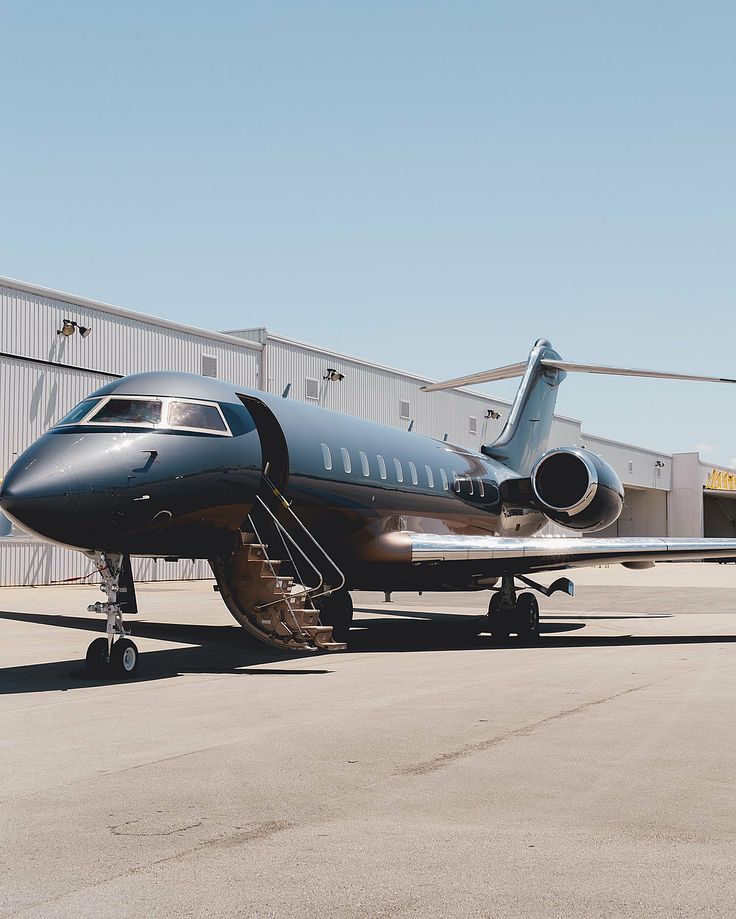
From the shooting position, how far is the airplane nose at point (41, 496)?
427 inches

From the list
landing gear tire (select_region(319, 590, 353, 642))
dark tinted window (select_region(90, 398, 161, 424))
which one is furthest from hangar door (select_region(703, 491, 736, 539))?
dark tinted window (select_region(90, 398, 161, 424))

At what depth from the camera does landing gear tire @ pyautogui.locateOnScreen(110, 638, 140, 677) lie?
11570 mm

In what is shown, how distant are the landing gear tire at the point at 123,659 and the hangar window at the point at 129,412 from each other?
2558 mm

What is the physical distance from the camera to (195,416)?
1301 cm

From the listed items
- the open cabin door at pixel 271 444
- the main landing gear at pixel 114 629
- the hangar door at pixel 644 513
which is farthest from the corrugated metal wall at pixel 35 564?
the hangar door at pixel 644 513

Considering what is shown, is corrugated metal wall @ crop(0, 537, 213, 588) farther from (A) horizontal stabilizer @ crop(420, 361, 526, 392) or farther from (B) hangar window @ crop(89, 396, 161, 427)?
(B) hangar window @ crop(89, 396, 161, 427)

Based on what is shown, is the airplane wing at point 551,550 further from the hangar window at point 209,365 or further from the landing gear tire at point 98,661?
the hangar window at point 209,365

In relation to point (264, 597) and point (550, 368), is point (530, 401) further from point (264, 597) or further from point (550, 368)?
point (264, 597)

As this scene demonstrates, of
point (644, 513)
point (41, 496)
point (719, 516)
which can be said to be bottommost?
point (41, 496)

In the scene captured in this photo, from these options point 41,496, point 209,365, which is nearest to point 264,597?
point 41,496

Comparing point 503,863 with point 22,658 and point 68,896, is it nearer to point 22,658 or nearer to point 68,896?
point 68,896

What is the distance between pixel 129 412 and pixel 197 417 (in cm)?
93

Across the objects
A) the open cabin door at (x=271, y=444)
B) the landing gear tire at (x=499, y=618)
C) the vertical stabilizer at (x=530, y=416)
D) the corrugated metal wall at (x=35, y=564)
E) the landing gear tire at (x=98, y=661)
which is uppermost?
the vertical stabilizer at (x=530, y=416)

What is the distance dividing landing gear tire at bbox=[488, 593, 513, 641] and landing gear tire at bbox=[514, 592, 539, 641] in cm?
29
